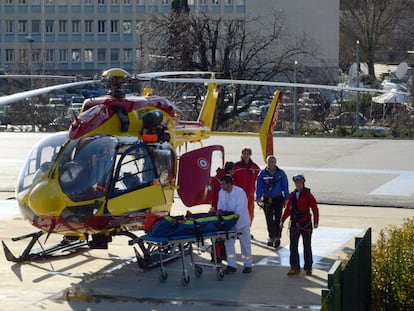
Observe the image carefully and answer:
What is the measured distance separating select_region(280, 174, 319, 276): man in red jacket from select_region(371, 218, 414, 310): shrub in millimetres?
2430

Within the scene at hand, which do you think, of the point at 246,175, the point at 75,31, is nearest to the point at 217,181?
the point at 246,175

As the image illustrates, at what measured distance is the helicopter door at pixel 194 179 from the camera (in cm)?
1462

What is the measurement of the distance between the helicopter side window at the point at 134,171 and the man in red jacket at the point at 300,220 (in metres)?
2.17

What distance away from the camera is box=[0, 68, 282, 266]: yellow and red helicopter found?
1216 cm

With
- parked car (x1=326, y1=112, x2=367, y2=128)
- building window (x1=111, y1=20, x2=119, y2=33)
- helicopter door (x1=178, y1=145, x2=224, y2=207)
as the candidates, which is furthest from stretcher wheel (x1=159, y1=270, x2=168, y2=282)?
building window (x1=111, y1=20, x2=119, y2=33)

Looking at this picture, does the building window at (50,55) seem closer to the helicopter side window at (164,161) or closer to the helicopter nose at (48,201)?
the helicopter side window at (164,161)

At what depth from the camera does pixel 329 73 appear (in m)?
53.5

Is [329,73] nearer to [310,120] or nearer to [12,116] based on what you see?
[310,120]

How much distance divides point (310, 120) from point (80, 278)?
95.2 feet

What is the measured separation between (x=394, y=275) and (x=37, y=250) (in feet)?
21.6

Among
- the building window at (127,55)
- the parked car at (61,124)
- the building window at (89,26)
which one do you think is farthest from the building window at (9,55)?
the parked car at (61,124)

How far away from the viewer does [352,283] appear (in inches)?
326

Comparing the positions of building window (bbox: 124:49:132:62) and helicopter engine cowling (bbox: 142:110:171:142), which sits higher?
building window (bbox: 124:49:132:62)

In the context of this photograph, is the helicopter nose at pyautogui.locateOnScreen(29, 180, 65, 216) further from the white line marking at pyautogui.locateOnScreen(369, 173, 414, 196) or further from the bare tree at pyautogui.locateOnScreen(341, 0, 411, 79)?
the bare tree at pyautogui.locateOnScreen(341, 0, 411, 79)
